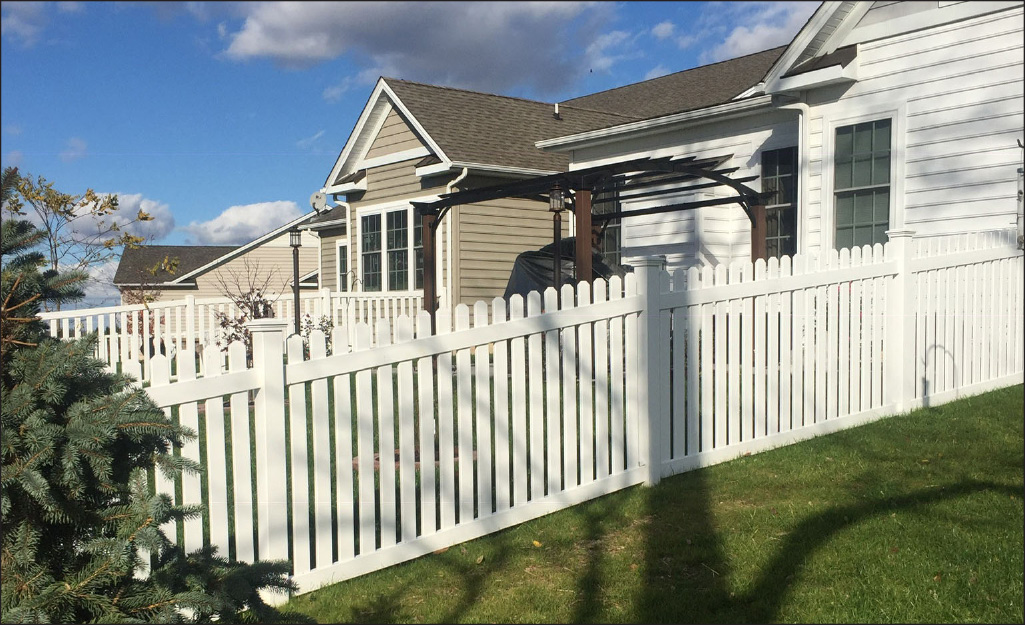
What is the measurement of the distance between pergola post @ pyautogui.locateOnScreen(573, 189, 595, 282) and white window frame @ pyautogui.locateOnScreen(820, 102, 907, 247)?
2.43m

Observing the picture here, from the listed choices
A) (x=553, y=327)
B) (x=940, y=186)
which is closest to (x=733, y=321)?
(x=553, y=327)

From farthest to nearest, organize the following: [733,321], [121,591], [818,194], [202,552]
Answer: [818,194], [733,321], [202,552], [121,591]

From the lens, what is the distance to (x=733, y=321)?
548 centimetres

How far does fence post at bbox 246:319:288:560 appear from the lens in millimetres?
3627

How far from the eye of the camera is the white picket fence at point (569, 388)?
367cm

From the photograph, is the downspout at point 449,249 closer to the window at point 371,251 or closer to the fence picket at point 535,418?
the window at point 371,251

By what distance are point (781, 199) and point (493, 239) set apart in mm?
5417

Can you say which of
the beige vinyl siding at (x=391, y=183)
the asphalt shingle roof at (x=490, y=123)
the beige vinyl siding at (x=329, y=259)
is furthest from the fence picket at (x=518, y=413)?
the beige vinyl siding at (x=329, y=259)

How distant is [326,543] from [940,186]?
6.93 meters

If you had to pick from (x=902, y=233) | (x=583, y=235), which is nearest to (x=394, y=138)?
(x=583, y=235)

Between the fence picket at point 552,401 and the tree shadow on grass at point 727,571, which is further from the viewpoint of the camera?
the fence picket at point 552,401

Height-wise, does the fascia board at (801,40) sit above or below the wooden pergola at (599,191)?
above

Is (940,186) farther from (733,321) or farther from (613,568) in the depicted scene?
(613,568)

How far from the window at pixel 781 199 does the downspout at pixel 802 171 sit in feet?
2.75
